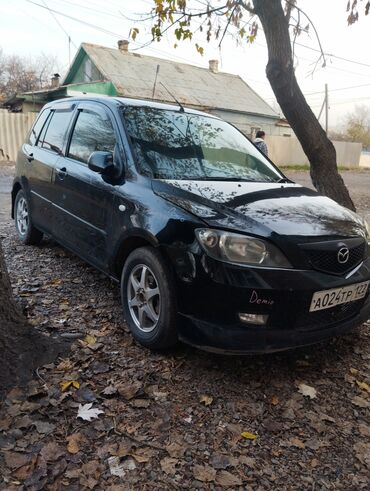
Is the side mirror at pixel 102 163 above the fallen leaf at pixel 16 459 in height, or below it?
above

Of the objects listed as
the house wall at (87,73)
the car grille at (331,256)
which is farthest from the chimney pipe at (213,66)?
the car grille at (331,256)

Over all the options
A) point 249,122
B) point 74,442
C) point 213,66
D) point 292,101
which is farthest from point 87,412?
point 213,66

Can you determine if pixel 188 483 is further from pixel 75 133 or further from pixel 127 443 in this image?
pixel 75 133

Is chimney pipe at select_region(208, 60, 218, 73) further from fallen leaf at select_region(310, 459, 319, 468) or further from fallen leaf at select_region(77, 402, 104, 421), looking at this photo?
fallen leaf at select_region(310, 459, 319, 468)

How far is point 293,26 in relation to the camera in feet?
21.1

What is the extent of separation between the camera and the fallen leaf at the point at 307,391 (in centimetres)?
280

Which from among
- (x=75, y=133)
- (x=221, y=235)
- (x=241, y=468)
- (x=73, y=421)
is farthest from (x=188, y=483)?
(x=75, y=133)

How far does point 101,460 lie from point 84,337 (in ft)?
3.99

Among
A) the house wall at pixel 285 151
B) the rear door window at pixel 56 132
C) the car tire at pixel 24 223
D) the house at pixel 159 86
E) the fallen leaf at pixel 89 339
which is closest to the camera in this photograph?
the fallen leaf at pixel 89 339

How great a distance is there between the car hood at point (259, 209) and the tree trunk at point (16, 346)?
1.26 m

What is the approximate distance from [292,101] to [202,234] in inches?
161

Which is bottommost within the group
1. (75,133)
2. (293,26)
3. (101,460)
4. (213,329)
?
(101,460)

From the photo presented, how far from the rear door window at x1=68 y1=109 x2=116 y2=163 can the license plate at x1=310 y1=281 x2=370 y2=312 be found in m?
2.04

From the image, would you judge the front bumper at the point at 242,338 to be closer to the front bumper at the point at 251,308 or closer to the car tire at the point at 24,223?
the front bumper at the point at 251,308
